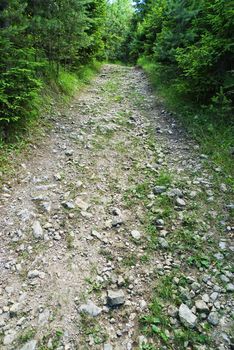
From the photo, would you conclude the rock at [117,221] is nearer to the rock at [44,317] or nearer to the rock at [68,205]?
the rock at [68,205]

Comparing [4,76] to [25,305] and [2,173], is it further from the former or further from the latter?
[25,305]

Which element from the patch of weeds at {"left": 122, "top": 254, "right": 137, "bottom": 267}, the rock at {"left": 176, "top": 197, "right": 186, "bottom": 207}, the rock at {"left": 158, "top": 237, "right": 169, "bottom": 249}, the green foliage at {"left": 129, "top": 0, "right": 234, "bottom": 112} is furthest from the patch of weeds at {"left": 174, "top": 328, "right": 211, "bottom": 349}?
→ the green foliage at {"left": 129, "top": 0, "right": 234, "bottom": 112}

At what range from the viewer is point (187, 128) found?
24.0 ft

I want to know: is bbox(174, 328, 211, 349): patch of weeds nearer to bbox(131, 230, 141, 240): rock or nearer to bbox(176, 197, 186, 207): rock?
bbox(131, 230, 141, 240): rock

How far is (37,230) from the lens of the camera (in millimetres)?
3943

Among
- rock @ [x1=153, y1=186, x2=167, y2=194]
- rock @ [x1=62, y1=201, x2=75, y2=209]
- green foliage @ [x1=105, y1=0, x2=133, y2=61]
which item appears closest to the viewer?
rock @ [x1=62, y1=201, x2=75, y2=209]

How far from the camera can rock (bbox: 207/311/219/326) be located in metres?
2.87

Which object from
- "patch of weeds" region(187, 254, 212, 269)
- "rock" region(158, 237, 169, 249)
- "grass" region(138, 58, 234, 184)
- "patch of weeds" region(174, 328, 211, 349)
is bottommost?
"patch of weeds" region(174, 328, 211, 349)

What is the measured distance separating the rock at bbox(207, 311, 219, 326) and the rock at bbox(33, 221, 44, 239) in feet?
8.34

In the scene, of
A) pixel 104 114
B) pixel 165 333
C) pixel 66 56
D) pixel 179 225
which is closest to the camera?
pixel 165 333

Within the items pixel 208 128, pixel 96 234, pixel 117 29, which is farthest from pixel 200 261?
pixel 117 29

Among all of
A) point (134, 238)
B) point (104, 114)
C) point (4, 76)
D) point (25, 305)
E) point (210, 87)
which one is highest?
point (210, 87)

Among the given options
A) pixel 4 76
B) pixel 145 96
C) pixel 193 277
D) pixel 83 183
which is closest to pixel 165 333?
pixel 193 277

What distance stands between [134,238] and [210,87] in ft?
18.2
